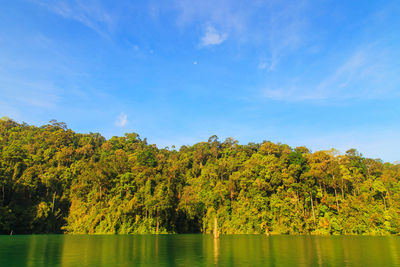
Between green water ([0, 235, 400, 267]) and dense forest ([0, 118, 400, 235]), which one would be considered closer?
green water ([0, 235, 400, 267])

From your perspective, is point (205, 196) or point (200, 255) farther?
point (205, 196)

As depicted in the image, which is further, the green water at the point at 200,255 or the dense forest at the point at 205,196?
the dense forest at the point at 205,196

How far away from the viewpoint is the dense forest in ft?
171

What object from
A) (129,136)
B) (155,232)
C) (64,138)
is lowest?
(155,232)

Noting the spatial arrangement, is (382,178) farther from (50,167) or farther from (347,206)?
(50,167)

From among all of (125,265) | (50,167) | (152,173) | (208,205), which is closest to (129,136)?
(50,167)

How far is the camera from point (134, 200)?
57.0 meters

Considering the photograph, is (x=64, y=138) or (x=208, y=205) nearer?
(x=208, y=205)

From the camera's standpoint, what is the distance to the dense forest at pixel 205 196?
51969mm

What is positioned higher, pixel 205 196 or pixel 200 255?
pixel 205 196

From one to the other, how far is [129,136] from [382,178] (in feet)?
278

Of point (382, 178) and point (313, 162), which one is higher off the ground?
point (313, 162)

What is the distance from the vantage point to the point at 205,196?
6372cm

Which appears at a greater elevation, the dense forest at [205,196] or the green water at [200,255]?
the dense forest at [205,196]
